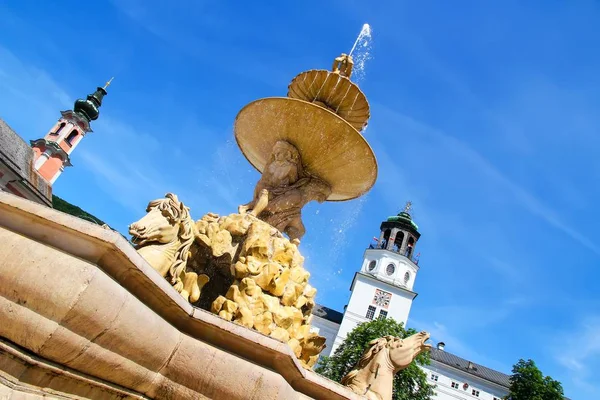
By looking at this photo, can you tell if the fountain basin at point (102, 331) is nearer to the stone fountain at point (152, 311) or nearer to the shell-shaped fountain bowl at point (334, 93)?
the stone fountain at point (152, 311)

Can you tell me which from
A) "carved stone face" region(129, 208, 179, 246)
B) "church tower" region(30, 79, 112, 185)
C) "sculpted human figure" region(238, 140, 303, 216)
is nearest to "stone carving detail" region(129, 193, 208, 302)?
"carved stone face" region(129, 208, 179, 246)

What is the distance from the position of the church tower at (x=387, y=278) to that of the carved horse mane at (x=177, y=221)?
4574 centimetres

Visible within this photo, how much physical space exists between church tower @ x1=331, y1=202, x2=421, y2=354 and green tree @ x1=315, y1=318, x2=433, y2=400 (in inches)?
746

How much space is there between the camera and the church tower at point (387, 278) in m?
49.5

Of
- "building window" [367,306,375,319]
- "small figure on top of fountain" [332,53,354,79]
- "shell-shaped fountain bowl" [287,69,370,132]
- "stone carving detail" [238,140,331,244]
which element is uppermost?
"building window" [367,306,375,319]

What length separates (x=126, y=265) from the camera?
8.41ft

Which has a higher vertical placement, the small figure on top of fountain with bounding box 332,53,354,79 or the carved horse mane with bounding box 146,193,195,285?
the small figure on top of fountain with bounding box 332,53,354,79

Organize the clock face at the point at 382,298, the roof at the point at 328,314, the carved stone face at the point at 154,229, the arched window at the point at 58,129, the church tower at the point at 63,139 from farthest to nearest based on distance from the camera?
the roof at the point at 328,314, the arched window at the point at 58,129, the clock face at the point at 382,298, the church tower at the point at 63,139, the carved stone face at the point at 154,229

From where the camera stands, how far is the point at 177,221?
166 inches

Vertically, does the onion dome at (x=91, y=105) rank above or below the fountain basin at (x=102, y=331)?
above

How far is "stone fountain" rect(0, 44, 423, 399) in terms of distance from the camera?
7.44 feet

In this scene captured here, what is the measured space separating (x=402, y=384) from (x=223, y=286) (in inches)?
895

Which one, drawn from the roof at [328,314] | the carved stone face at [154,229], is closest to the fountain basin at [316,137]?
the carved stone face at [154,229]

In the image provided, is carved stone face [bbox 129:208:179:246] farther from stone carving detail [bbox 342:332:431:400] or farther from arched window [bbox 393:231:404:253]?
arched window [bbox 393:231:404:253]
